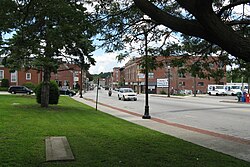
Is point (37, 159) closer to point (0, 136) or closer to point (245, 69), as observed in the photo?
point (0, 136)

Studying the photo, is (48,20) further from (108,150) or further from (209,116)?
(209,116)

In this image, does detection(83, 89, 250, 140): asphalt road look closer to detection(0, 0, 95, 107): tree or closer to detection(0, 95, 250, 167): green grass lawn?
detection(0, 95, 250, 167): green grass lawn

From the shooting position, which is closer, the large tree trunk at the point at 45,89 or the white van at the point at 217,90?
the large tree trunk at the point at 45,89

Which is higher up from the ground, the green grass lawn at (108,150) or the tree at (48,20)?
the tree at (48,20)

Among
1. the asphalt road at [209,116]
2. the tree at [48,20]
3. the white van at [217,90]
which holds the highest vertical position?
the tree at [48,20]

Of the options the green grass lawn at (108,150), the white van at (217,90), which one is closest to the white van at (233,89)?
the white van at (217,90)

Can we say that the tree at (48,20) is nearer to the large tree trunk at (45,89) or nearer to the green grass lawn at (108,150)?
the green grass lawn at (108,150)

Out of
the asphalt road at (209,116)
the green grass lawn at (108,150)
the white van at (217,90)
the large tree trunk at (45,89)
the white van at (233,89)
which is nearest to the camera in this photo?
the green grass lawn at (108,150)

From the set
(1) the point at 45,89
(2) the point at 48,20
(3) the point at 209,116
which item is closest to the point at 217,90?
(3) the point at 209,116

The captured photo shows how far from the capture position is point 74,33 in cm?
796

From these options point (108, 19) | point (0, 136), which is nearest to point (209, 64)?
point (108, 19)

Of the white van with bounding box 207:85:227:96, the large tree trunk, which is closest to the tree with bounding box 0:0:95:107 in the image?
the large tree trunk

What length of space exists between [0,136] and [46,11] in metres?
4.35

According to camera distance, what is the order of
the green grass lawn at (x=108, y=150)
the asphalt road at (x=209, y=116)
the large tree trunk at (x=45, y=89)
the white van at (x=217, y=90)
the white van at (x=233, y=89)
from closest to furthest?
1. the green grass lawn at (x=108, y=150)
2. the asphalt road at (x=209, y=116)
3. the large tree trunk at (x=45, y=89)
4. the white van at (x=217, y=90)
5. the white van at (x=233, y=89)
